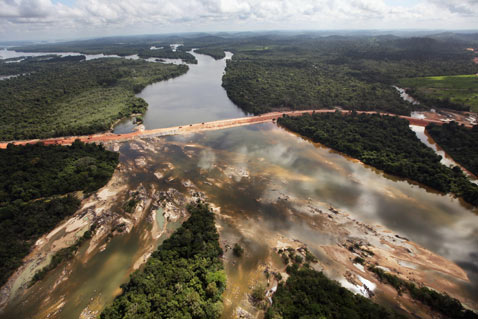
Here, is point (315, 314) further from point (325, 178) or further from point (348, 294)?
point (325, 178)

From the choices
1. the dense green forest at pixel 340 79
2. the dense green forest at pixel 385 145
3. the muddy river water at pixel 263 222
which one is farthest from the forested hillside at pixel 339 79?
the muddy river water at pixel 263 222

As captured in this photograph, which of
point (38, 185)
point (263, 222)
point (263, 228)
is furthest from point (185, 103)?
point (263, 228)

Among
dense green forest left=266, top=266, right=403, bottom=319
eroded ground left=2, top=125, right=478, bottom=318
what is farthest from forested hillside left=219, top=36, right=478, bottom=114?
dense green forest left=266, top=266, right=403, bottom=319

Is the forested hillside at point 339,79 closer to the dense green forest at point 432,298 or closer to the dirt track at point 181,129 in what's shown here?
the dirt track at point 181,129

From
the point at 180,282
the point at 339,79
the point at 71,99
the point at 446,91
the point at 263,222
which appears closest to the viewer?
the point at 180,282

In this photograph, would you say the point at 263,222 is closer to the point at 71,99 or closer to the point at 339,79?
the point at 71,99

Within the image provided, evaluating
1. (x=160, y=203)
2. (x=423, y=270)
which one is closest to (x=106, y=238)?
(x=160, y=203)

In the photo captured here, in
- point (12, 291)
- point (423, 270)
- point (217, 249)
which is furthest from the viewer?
point (217, 249)
